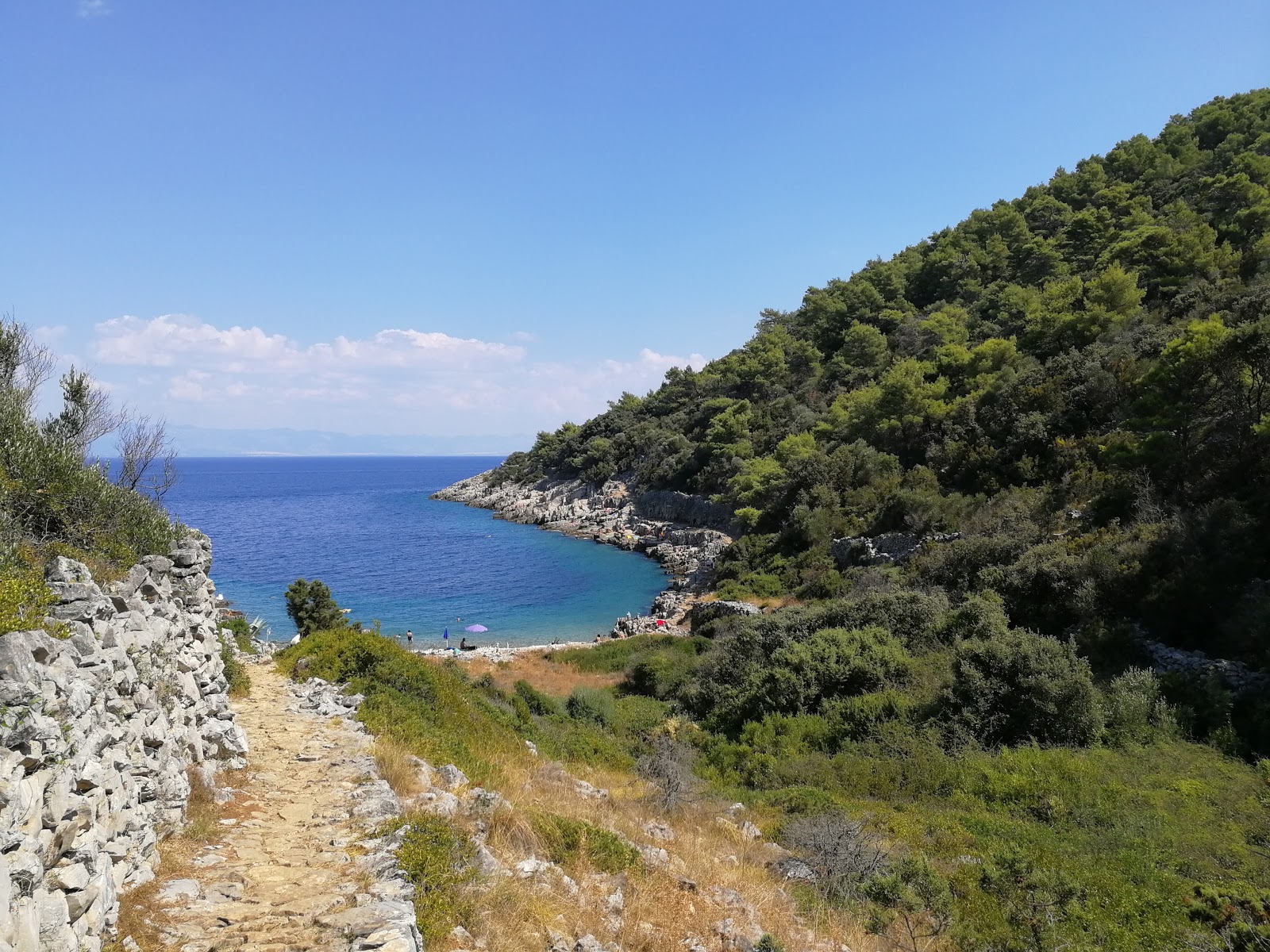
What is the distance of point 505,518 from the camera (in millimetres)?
87875

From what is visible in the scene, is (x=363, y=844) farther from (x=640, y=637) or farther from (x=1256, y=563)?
(x=640, y=637)

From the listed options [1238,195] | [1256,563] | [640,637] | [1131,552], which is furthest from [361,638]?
[1238,195]

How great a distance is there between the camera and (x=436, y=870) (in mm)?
6152

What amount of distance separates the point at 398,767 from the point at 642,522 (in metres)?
60.1

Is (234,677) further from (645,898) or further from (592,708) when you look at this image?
(645,898)

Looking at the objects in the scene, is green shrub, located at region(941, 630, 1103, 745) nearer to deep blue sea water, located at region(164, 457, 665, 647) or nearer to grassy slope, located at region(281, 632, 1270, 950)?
grassy slope, located at region(281, 632, 1270, 950)

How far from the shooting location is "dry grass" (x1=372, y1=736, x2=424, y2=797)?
8812mm

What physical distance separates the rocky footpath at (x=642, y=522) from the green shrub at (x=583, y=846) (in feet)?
94.1

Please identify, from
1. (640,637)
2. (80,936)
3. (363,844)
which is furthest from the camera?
(640,637)

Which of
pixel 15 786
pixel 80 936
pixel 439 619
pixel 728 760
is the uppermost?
pixel 15 786

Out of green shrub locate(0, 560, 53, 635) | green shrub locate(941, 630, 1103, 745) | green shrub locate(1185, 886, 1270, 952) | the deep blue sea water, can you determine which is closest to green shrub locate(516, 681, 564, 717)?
green shrub locate(941, 630, 1103, 745)

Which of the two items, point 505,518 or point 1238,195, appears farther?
point 505,518

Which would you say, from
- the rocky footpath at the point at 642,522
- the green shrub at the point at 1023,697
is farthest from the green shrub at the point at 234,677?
the rocky footpath at the point at 642,522

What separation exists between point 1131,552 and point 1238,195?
42.8 meters
